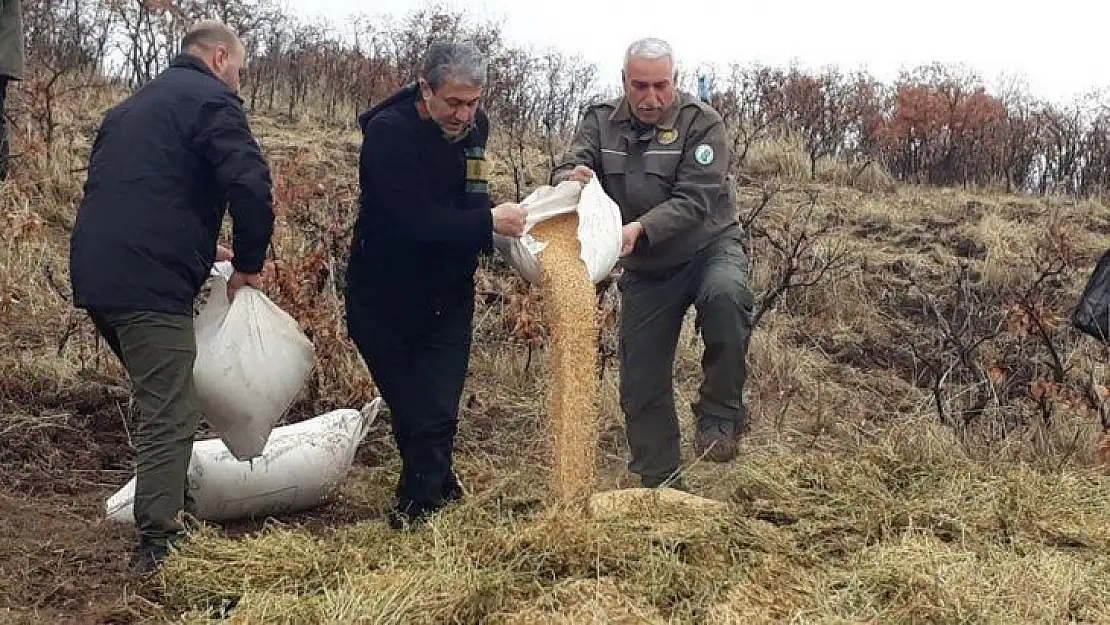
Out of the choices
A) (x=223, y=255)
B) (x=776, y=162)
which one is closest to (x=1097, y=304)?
(x=223, y=255)

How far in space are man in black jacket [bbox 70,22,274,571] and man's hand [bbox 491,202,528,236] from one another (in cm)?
75

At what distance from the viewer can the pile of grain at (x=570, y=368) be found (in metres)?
3.91

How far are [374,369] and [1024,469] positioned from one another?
96.4 inches

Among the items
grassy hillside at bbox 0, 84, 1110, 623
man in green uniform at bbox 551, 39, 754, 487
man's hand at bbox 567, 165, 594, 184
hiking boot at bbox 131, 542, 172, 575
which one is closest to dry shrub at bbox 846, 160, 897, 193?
grassy hillside at bbox 0, 84, 1110, 623

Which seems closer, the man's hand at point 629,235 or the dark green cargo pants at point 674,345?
the man's hand at point 629,235

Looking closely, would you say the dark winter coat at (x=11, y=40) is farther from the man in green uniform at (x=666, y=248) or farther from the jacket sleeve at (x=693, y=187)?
the jacket sleeve at (x=693, y=187)

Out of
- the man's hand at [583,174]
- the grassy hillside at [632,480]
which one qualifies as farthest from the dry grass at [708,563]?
the man's hand at [583,174]

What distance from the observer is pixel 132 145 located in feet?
11.2

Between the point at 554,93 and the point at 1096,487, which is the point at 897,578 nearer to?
the point at 1096,487

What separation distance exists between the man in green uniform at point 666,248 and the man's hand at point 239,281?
1206 millimetres

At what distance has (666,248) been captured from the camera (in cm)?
442

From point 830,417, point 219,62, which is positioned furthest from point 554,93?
point 219,62

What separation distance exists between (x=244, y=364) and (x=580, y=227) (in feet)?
4.02

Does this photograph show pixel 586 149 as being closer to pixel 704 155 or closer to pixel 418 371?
pixel 704 155
